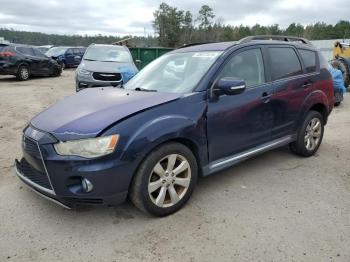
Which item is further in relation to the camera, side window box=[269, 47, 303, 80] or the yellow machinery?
the yellow machinery

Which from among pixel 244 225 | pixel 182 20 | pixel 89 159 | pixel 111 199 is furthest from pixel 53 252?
pixel 182 20

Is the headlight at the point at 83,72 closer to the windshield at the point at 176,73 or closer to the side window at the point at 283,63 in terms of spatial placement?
the windshield at the point at 176,73

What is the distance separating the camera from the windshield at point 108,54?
10988 millimetres

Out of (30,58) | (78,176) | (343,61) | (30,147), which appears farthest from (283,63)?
(30,58)

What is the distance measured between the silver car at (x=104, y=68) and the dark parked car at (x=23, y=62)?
496 cm

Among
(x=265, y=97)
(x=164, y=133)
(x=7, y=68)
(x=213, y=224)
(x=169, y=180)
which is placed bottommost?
(x=213, y=224)

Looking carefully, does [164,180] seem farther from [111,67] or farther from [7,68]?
[7,68]

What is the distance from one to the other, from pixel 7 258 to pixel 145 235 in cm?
116

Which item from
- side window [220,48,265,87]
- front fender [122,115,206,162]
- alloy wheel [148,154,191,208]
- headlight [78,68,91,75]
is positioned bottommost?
alloy wheel [148,154,191,208]

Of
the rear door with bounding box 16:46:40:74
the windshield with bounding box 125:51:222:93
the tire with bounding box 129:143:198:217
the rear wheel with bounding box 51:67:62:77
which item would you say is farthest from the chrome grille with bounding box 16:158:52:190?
the rear wheel with bounding box 51:67:62:77

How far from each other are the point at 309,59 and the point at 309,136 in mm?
1141

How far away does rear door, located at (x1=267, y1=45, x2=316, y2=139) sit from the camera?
178 inches

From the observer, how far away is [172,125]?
3.37 m

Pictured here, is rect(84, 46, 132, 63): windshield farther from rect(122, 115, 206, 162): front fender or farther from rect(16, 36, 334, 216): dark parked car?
rect(122, 115, 206, 162): front fender
